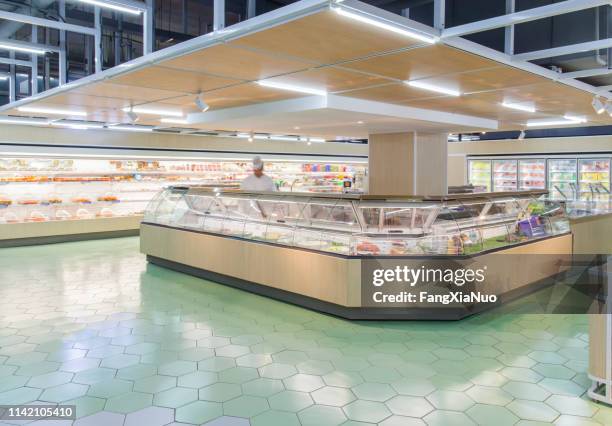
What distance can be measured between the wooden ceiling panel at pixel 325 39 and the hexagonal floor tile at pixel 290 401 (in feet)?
8.52

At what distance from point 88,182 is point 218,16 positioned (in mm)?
9219

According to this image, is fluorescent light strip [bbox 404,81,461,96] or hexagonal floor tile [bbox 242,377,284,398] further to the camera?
fluorescent light strip [bbox 404,81,461,96]

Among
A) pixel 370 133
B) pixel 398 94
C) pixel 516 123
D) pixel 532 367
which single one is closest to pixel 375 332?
pixel 532 367

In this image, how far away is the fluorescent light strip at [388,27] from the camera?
2836 millimetres

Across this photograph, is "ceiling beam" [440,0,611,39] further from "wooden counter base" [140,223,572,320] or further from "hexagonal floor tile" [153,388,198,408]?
"hexagonal floor tile" [153,388,198,408]

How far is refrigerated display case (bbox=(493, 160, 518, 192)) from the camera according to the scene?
1519cm

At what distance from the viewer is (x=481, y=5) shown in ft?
16.7

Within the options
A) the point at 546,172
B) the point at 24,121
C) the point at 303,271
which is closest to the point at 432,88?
the point at 303,271

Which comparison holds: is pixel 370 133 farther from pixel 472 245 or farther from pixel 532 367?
pixel 532 367

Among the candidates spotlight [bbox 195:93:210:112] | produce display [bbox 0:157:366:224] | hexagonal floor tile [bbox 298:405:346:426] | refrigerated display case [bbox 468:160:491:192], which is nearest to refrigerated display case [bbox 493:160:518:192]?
refrigerated display case [bbox 468:160:491:192]

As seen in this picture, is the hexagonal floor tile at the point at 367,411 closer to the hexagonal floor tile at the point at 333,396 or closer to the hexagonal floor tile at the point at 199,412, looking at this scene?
the hexagonal floor tile at the point at 333,396

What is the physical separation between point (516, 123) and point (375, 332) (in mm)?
6450

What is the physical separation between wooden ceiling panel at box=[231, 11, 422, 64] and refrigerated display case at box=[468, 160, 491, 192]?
13087mm

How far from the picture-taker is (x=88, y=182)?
1141 cm
